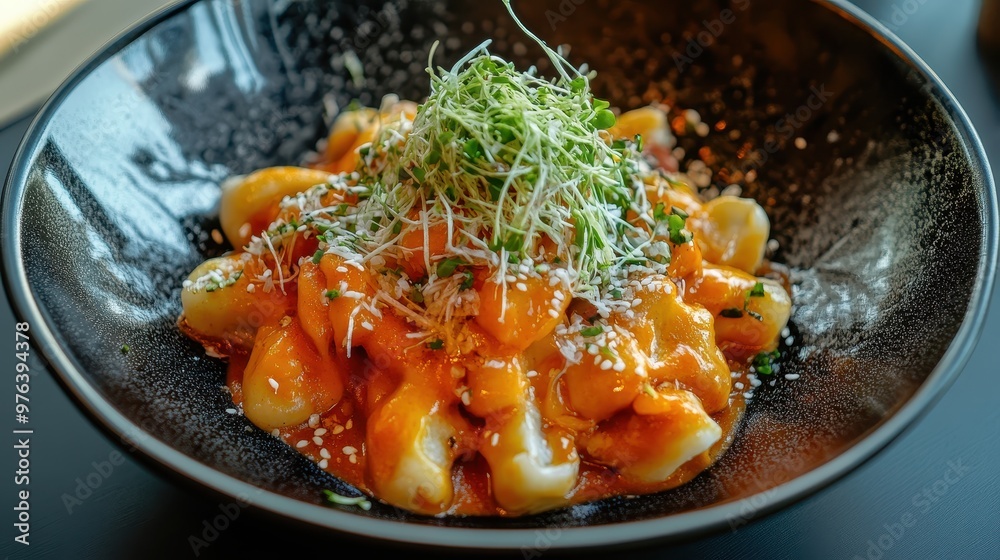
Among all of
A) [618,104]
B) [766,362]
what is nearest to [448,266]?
[766,362]

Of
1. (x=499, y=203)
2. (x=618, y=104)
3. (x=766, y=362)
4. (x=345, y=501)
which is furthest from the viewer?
(x=618, y=104)

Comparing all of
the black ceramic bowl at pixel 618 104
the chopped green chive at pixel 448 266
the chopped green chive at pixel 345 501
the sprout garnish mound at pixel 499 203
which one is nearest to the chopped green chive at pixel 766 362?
the black ceramic bowl at pixel 618 104

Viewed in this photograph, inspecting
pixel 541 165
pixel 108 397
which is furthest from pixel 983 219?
pixel 108 397

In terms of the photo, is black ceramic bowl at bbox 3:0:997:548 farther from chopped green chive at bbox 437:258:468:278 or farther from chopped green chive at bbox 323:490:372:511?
chopped green chive at bbox 437:258:468:278

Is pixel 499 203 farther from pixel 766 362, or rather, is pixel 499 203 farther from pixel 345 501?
pixel 766 362

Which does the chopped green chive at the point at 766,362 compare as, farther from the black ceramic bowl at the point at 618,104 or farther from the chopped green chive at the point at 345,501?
the chopped green chive at the point at 345,501

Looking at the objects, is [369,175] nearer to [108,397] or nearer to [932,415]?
[108,397]

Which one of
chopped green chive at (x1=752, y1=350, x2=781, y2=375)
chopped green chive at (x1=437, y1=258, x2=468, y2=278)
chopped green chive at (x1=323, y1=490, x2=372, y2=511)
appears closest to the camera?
chopped green chive at (x1=323, y1=490, x2=372, y2=511)

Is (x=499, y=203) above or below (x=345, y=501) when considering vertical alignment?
above

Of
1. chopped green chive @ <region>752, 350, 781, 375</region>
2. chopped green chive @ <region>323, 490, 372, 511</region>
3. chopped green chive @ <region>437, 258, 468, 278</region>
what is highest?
chopped green chive @ <region>437, 258, 468, 278</region>

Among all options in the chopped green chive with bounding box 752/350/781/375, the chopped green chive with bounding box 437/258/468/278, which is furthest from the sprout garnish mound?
the chopped green chive with bounding box 752/350/781/375
